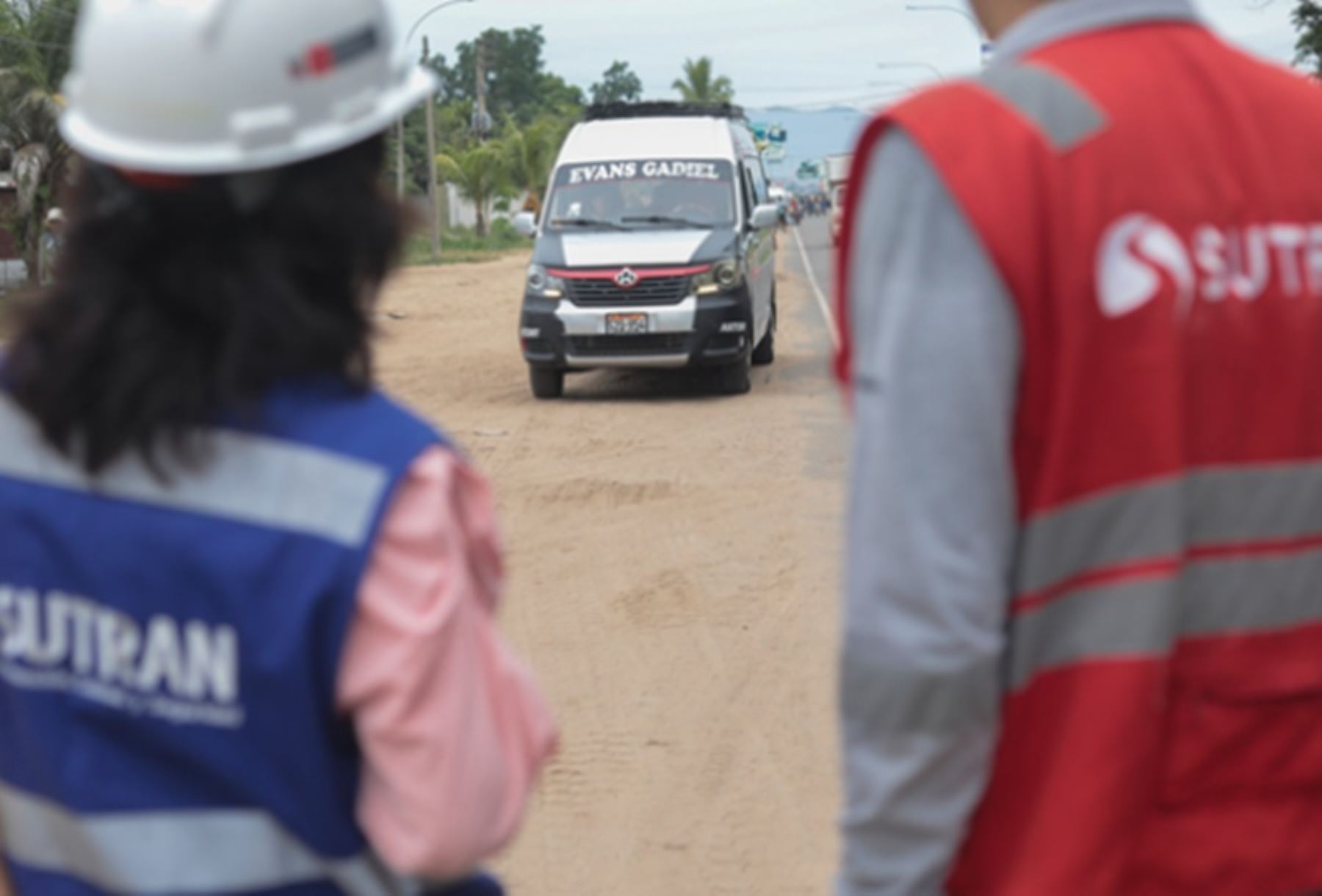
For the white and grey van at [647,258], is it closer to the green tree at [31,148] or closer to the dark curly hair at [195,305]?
the dark curly hair at [195,305]

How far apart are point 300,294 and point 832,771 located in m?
4.32

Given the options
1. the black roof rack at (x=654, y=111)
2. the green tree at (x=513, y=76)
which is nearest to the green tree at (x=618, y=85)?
the green tree at (x=513, y=76)

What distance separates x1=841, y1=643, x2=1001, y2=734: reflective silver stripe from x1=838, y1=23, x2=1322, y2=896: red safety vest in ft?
0.23

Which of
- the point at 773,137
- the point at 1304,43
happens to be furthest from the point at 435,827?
the point at 773,137

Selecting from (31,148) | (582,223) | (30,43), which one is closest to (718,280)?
(582,223)

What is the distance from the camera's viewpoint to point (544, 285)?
15.3 m

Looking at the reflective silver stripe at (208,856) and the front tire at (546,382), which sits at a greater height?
the reflective silver stripe at (208,856)

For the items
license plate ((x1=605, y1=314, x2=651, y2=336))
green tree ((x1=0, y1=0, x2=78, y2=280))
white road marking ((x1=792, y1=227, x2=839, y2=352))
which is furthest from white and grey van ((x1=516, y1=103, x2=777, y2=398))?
green tree ((x1=0, y1=0, x2=78, y2=280))

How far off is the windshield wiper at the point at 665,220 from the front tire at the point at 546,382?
4.71 feet

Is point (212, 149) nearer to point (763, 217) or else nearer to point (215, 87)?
point (215, 87)

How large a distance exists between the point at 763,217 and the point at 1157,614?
14.9m

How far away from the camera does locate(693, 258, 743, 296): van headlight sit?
15062mm

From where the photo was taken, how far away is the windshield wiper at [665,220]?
15688 mm

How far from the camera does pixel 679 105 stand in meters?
18.2
